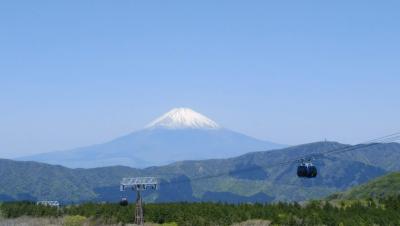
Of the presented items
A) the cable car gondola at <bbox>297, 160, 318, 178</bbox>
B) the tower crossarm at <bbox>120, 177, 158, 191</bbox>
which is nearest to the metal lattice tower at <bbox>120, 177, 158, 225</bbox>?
the tower crossarm at <bbox>120, 177, 158, 191</bbox>

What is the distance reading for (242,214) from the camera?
140 m

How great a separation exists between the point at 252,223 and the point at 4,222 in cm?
7935

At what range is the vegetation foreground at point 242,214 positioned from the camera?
12319 cm

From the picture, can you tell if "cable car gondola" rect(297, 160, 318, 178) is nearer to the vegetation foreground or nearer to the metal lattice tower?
the metal lattice tower

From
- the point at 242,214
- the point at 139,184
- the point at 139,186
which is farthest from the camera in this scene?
the point at 242,214

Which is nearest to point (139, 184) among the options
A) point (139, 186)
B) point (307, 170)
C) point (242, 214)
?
point (139, 186)

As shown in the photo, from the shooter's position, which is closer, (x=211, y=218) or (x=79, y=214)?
(x=211, y=218)

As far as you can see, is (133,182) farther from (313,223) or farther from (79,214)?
(79,214)

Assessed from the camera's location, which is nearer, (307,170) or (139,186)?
(307,170)

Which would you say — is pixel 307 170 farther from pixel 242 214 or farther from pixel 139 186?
pixel 242 214

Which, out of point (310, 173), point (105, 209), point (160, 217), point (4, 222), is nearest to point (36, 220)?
point (4, 222)

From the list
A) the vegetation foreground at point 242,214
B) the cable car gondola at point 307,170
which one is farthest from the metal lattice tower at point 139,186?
the cable car gondola at point 307,170

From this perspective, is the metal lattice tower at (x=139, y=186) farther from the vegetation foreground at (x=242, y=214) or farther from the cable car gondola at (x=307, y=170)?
the cable car gondola at (x=307, y=170)

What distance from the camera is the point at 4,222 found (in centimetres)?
17700
